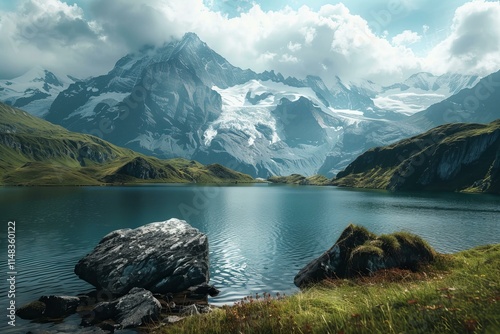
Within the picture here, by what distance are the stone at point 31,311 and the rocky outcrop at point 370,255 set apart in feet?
74.0

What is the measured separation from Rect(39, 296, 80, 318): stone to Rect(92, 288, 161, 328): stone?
106 inches

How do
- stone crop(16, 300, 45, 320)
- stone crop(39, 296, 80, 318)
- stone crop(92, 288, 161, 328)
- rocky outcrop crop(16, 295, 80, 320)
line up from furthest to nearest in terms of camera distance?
stone crop(39, 296, 80, 318) → rocky outcrop crop(16, 295, 80, 320) → stone crop(16, 300, 45, 320) → stone crop(92, 288, 161, 328)

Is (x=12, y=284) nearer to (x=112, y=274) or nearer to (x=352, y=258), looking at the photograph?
(x=112, y=274)

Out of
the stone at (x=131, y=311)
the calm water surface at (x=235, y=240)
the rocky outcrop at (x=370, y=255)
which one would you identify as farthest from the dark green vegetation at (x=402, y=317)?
the calm water surface at (x=235, y=240)

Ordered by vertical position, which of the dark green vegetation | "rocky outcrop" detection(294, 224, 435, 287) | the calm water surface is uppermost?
the dark green vegetation

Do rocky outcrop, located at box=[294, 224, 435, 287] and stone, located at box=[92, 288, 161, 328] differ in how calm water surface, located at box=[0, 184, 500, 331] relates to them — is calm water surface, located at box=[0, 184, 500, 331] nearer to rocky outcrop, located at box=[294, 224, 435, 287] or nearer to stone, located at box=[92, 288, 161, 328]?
stone, located at box=[92, 288, 161, 328]

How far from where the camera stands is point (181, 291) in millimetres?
33031

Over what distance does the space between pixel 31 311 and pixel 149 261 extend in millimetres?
10677

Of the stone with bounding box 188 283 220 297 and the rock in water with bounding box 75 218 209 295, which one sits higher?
the rock in water with bounding box 75 218 209 295

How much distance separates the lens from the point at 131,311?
2562 cm

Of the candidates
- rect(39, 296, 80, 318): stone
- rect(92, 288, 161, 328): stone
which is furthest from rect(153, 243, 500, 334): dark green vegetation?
rect(39, 296, 80, 318): stone

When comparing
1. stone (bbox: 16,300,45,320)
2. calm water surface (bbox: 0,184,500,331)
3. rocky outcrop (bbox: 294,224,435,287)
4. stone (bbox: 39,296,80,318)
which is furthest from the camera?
calm water surface (bbox: 0,184,500,331)

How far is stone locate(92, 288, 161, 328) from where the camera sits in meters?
24.3

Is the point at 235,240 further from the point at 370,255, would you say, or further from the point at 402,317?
the point at 402,317
